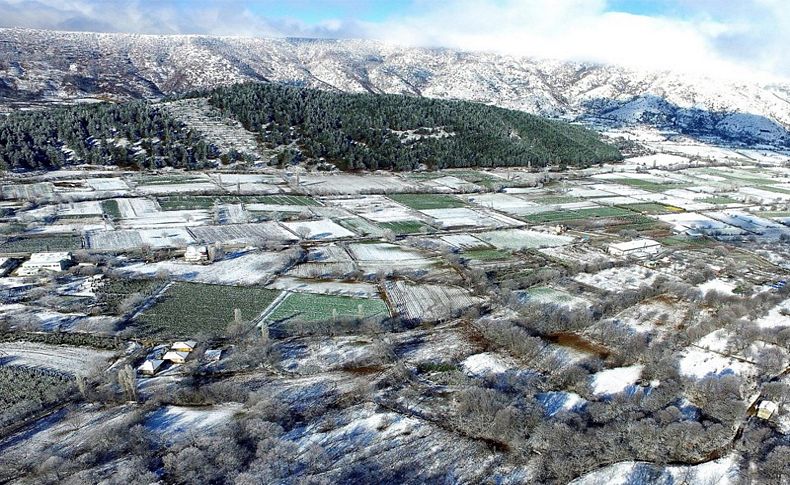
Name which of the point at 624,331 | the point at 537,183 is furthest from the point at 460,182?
the point at 624,331

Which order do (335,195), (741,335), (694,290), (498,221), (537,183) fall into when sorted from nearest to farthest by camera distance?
1. (741,335)
2. (694,290)
3. (498,221)
4. (335,195)
5. (537,183)

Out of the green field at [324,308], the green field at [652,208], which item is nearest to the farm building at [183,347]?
the green field at [324,308]

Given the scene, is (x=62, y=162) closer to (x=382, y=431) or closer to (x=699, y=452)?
(x=382, y=431)

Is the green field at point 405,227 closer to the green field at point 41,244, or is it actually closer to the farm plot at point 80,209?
the green field at point 41,244

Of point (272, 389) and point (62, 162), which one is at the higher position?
point (62, 162)

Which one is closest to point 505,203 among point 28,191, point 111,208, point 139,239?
point 139,239

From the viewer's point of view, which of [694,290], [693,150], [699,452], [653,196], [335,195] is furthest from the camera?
[693,150]

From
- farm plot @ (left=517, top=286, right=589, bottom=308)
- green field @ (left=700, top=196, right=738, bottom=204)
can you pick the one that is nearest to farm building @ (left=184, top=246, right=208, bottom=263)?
farm plot @ (left=517, top=286, right=589, bottom=308)
